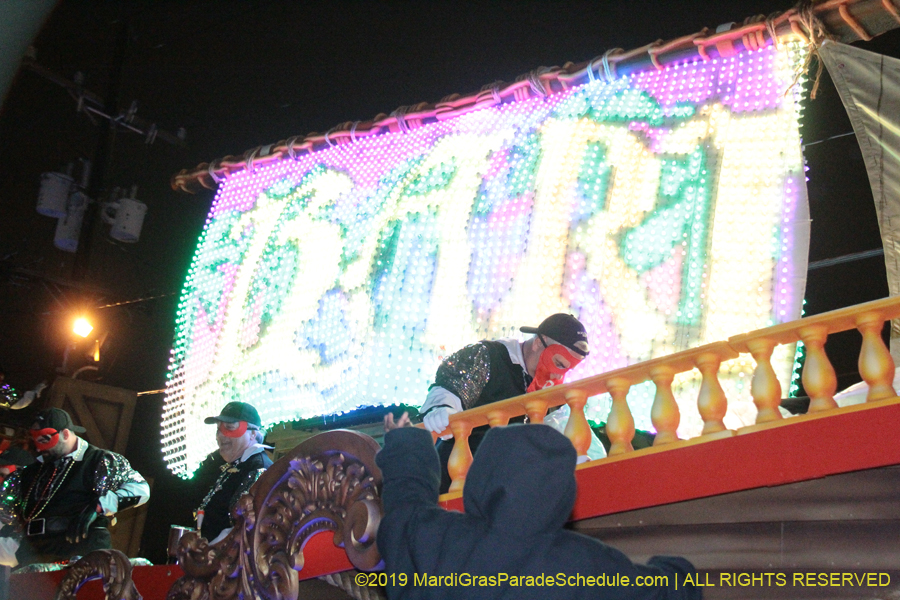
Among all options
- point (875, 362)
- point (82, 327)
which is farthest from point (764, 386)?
point (82, 327)

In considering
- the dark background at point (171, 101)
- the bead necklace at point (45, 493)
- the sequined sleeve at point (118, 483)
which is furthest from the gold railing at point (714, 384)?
the dark background at point (171, 101)

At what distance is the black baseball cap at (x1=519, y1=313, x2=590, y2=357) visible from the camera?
3014 millimetres

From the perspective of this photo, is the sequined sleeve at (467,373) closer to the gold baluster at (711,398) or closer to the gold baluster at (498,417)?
the gold baluster at (498,417)

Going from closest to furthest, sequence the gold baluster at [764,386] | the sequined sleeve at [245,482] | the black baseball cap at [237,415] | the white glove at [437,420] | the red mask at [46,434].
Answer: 1. the gold baluster at [764,386]
2. the white glove at [437,420]
3. the sequined sleeve at [245,482]
4. the black baseball cap at [237,415]
5. the red mask at [46,434]

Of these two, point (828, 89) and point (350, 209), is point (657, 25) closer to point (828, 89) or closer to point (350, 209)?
point (828, 89)

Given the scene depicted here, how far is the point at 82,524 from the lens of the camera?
3988 millimetres

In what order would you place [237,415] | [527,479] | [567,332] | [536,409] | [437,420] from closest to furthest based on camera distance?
[527,479] < [536,409] < [437,420] < [567,332] < [237,415]

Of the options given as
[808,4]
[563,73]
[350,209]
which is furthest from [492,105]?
[808,4]

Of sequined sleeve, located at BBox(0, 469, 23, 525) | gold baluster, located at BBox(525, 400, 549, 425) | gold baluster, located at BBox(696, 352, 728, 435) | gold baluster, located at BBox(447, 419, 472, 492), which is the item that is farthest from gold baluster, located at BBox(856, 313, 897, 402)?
sequined sleeve, located at BBox(0, 469, 23, 525)

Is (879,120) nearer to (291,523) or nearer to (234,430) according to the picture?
(291,523)

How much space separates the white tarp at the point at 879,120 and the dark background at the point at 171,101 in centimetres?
206

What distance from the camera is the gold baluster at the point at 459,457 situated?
232cm

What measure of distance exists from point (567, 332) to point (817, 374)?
1199 millimetres

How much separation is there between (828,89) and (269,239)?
3361mm
